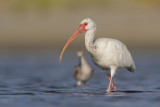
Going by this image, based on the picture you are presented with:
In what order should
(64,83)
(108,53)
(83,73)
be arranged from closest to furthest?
(108,53) < (83,73) < (64,83)

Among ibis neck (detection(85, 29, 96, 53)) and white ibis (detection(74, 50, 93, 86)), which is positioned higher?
ibis neck (detection(85, 29, 96, 53))

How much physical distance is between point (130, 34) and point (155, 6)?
4843mm

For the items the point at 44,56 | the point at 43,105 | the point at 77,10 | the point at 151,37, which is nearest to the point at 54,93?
the point at 43,105

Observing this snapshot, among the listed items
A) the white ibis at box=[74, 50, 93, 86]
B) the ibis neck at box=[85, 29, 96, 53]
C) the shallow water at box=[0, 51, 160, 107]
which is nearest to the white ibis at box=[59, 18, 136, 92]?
the ibis neck at box=[85, 29, 96, 53]

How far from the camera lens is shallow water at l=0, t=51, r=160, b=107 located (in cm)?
972

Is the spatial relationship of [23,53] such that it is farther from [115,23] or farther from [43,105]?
[43,105]

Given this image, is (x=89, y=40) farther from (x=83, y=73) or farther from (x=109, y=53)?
(x=83, y=73)

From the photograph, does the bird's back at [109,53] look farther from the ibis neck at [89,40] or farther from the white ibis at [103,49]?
the ibis neck at [89,40]

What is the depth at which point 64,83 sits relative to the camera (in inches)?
563

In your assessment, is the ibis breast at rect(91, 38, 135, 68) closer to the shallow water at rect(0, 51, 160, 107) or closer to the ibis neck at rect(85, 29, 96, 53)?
the ibis neck at rect(85, 29, 96, 53)

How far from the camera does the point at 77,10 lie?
30391 mm

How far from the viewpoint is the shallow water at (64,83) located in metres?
9.72

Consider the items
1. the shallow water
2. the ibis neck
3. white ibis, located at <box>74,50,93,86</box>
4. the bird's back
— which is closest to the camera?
the shallow water

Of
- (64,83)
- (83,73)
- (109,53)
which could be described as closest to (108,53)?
(109,53)
